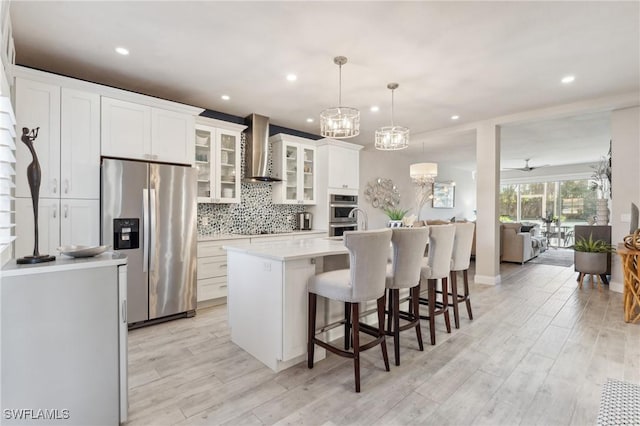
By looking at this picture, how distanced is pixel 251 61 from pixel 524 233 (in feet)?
21.4

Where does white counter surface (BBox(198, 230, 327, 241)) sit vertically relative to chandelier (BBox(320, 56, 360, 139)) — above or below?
below

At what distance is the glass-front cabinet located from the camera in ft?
13.4

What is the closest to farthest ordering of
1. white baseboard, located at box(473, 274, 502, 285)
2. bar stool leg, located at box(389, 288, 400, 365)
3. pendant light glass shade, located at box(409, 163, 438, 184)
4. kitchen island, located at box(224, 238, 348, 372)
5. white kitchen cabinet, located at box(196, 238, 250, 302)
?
kitchen island, located at box(224, 238, 348, 372)
bar stool leg, located at box(389, 288, 400, 365)
white kitchen cabinet, located at box(196, 238, 250, 302)
white baseboard, located at box(473, 274, 502, 285)
pendant light glass shade, located at box(409, 163, 438, 184)

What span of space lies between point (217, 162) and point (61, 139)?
5.50 ft

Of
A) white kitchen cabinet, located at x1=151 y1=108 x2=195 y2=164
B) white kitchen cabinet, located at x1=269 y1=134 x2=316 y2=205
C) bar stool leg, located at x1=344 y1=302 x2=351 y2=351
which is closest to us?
bar stool leg, located at x1=344 y1=302 x2=351 y2=351

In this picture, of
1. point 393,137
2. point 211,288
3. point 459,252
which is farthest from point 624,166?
point 211,288

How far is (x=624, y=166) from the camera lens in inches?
163

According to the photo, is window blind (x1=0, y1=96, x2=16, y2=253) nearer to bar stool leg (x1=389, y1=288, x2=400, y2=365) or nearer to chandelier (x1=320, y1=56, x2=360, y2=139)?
chandelier (x1=320, y1=56, x2=360, y2=139)

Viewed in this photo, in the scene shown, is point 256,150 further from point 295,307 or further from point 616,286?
point 616,286

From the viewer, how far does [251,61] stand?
3008 mm

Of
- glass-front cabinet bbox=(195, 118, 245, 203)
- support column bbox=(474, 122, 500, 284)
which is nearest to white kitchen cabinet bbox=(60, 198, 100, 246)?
glass-front cabinet bbox=(195, 118, 245, 203)

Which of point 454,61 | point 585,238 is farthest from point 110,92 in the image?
point 585,238

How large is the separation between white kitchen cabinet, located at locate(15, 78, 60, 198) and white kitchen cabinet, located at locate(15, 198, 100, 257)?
11 centimetres

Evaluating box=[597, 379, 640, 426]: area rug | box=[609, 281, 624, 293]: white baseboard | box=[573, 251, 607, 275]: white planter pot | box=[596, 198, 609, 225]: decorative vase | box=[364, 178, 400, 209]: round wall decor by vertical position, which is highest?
box=[364, 178, 400, 209]: round wall decor
